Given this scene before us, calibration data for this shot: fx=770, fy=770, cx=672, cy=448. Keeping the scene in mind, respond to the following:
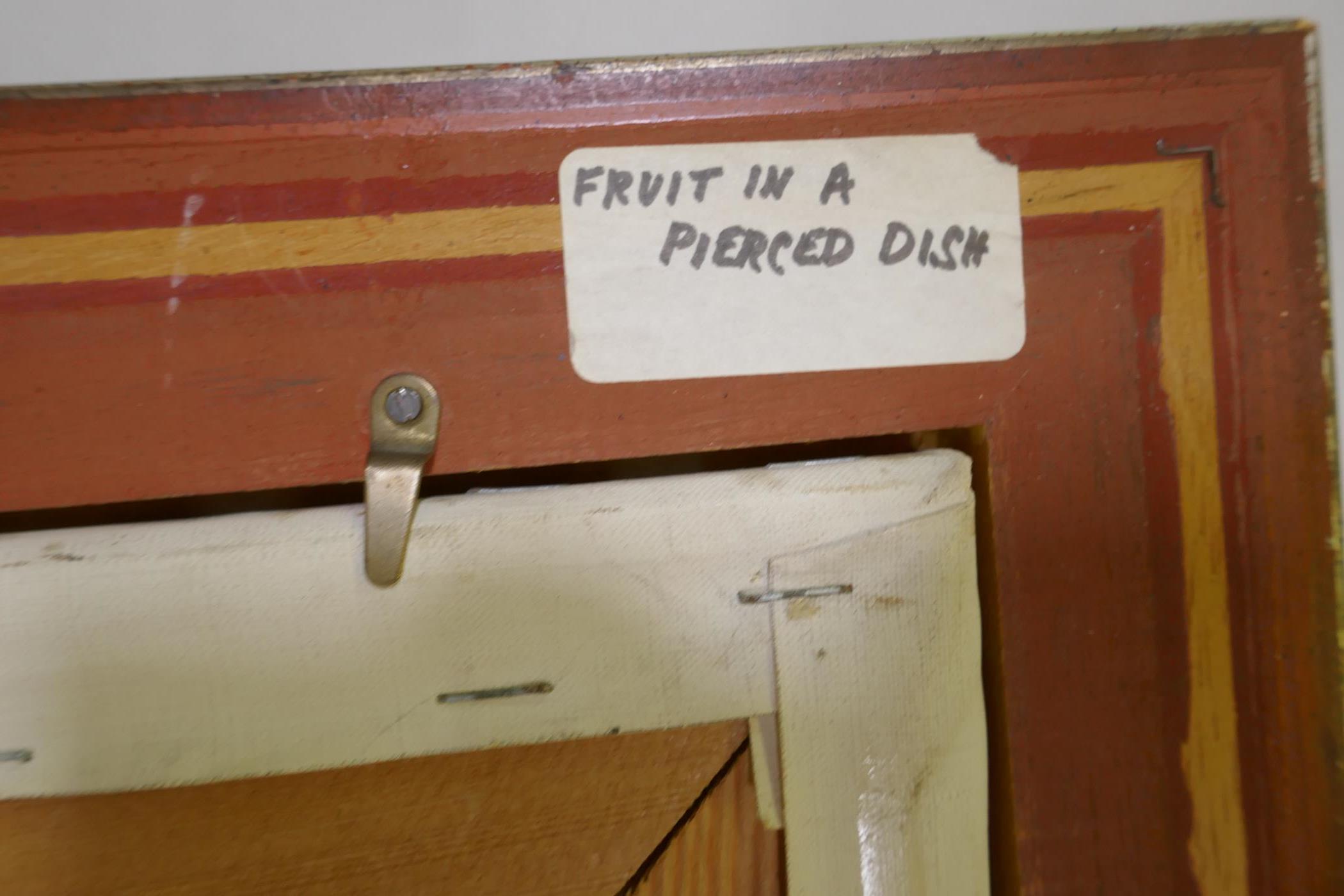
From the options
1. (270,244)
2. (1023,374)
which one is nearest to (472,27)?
(270,244)

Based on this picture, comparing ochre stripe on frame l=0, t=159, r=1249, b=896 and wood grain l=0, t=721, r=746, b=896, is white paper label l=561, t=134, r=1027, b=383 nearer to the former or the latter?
ochre stripe on frame l=0, t=159, r=1249, b=896

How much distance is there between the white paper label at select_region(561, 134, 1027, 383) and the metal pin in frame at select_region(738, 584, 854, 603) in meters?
0.10

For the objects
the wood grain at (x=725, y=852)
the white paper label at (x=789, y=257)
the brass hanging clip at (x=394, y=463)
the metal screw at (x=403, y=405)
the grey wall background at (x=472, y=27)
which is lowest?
the wood grain at (x=725, y=852)

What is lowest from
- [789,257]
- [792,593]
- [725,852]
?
[725,852]

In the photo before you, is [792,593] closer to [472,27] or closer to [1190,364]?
[1190,364]

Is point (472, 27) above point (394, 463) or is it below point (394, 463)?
above

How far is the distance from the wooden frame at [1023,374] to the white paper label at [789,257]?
1 centimetres

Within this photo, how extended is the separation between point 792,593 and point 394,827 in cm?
21

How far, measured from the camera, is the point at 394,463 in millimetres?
342

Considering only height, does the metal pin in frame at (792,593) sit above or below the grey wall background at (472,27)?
below

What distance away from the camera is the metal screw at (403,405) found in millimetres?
346

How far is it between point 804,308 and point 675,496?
108mm

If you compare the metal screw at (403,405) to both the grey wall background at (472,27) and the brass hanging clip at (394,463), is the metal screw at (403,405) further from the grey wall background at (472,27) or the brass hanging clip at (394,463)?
the grey wall background at (472,27)

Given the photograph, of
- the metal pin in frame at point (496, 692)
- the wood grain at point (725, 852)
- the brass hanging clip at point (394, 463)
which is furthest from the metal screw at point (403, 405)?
the wood grain at point (725, 852)
